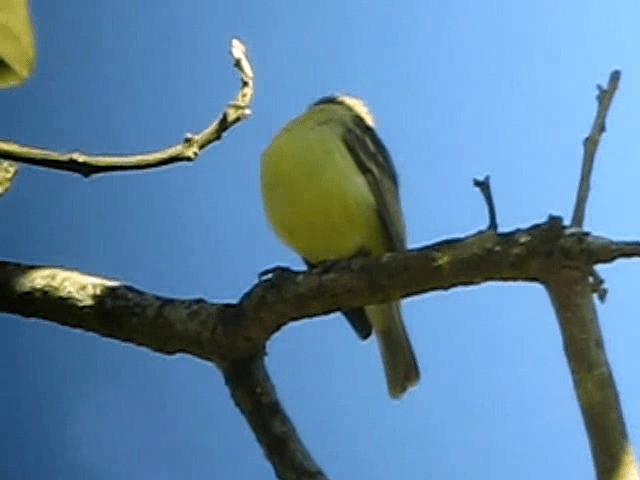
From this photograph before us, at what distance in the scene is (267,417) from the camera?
88 cm

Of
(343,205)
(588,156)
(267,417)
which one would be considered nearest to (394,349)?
(343,205)

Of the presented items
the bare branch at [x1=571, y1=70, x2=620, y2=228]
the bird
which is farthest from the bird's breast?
the bare branch at [x1=571, y1=70, x2=620, y2=228]

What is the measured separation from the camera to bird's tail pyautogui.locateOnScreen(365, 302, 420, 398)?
1495 millimetres

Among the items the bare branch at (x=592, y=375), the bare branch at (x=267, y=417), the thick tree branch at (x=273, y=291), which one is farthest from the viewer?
the bare branch at (x=267, y=417)

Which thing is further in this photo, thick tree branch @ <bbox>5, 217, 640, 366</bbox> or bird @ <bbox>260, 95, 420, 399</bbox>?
bird @ <bbox>260, 95, 420, 399</bbox>

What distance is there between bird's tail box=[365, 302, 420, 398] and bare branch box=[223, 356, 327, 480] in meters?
0.61

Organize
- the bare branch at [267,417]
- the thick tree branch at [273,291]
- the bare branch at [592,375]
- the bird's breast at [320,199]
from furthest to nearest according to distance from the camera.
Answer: the bird's breast at [320,199] → the bare branch at [267,417] → the thick tree branch at [273,291] → the bare branch at [592,375]

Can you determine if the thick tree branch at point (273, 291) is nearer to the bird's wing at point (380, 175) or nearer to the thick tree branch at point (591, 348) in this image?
the thick tree branch at point (591, 348)

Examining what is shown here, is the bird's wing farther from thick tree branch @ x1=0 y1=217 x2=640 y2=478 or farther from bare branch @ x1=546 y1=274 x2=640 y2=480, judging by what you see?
bare branch @ x1=546 y1=274 x2=640 y2=480

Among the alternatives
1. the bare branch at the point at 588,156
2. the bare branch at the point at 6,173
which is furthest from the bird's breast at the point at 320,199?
the bare branch at the point at 588,156

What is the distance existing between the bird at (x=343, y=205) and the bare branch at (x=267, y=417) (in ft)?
1.83

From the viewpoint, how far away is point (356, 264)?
818 mm

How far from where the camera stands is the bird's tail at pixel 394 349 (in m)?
1.50

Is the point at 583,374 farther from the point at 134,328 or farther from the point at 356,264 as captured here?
the point at 134,328
